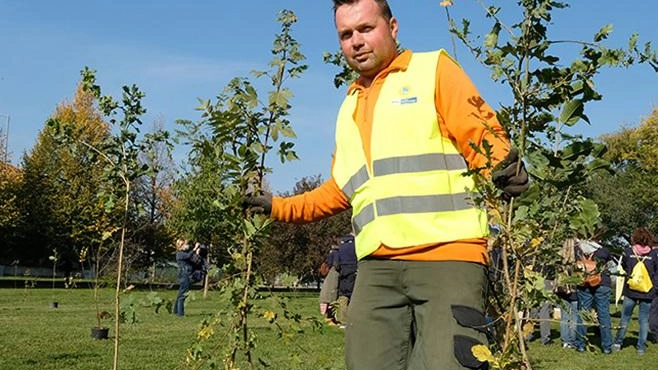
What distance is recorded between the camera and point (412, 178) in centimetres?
296

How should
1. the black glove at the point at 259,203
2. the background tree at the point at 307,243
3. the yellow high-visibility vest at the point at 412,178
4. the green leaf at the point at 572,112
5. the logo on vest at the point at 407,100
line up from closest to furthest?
the green leaf at the point at 572,112
the yellow high-visibility vest at the point at 412,178
the logo on vest at the point at 407,100
the black glove at the point at 259,203
the background tree at the point at 307,243

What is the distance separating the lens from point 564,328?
12.6 metres

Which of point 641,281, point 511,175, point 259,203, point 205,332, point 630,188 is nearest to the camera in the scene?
point 511,175

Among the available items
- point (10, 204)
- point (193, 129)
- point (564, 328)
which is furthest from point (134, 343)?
point (10, 204)

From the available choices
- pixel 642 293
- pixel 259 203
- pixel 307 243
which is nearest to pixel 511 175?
pixel 259 203

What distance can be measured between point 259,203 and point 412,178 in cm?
109

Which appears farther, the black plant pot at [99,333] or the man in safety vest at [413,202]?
the black plant pot at [99,333]

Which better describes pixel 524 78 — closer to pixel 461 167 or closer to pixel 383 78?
pixel 461 167

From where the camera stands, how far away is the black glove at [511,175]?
253cm

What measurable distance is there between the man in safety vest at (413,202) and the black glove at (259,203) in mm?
618

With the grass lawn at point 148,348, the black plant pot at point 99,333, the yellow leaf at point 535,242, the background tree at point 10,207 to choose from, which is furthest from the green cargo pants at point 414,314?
the background tree at point 10,207

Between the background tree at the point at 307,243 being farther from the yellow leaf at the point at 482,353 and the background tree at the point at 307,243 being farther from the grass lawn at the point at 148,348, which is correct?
the yellow leaf at the point at 482,353

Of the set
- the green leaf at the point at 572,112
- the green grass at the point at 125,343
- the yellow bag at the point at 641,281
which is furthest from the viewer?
the yellow bag at the point at 641,281

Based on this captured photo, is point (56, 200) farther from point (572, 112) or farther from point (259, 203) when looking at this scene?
point (572, 112)
